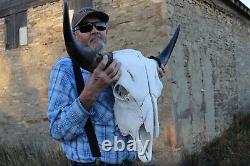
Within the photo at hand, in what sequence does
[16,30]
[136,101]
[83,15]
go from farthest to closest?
[16,30] < [83,15] < [136,101]

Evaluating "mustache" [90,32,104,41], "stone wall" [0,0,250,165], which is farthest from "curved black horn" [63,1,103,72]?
"stone wall" [0,0,250,165]

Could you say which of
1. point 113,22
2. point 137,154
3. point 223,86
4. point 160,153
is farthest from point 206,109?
point 137,154

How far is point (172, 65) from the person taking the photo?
6.78m

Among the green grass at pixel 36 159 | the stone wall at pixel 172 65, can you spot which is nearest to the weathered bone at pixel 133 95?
the green grass at pixel 36 159

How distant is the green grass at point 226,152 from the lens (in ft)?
21.5

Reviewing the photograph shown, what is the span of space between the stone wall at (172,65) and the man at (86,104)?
4.56m

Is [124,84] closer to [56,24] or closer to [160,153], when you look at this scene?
[160,153]

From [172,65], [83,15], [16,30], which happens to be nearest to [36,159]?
[172,65]

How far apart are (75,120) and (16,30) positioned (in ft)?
26.4

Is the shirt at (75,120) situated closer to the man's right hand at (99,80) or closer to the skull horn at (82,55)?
the man's right hand at (99,80)

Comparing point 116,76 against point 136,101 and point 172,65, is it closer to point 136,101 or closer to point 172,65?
point 136,101

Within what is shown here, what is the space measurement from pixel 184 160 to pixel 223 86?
3.07 m

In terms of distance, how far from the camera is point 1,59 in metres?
9.72

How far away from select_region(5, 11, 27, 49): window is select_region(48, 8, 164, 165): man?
24.4 feet
